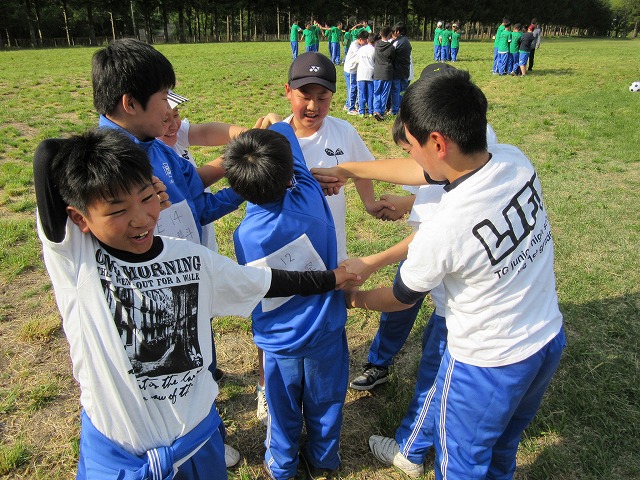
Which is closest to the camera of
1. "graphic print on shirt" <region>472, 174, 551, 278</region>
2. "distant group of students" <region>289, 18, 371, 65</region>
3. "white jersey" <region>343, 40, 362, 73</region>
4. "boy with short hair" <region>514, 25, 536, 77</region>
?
"graphic print on shirt" <region>472, 174, 551, 278</region>

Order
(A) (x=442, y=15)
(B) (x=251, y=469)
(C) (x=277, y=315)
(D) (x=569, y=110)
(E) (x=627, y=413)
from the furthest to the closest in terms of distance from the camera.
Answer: (A) (x=442, y=15), (D) (x=569, y=110), (E) (x=627, y=413), (B) (x=251, y=469), (C) (x=277, y=315)

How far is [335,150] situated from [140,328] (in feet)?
5.22

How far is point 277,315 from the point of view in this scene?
6.33 feet

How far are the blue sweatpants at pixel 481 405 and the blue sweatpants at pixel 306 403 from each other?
0.45 m

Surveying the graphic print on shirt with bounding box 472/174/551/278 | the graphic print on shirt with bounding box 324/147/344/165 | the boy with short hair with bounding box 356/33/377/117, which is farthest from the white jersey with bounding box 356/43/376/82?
the graphic print on shirt with bounding box 472/174/551/278

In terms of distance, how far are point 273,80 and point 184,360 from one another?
13888 millimetres

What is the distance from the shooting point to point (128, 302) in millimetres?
1366

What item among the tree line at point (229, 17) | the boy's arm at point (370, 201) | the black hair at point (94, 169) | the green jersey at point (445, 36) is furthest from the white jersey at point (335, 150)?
the tree line at point (229, 17)

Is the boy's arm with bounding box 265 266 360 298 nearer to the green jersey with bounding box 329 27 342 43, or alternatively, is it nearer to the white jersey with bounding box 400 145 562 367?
the white jersey with bounding box 400 145 562 367

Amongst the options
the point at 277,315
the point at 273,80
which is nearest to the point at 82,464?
the point at 277,315

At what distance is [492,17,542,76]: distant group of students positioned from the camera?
594 inches

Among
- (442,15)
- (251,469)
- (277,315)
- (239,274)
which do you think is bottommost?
(251,469)

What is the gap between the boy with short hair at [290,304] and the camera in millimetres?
1766

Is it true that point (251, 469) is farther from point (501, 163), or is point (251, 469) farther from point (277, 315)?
point (501, 163)
